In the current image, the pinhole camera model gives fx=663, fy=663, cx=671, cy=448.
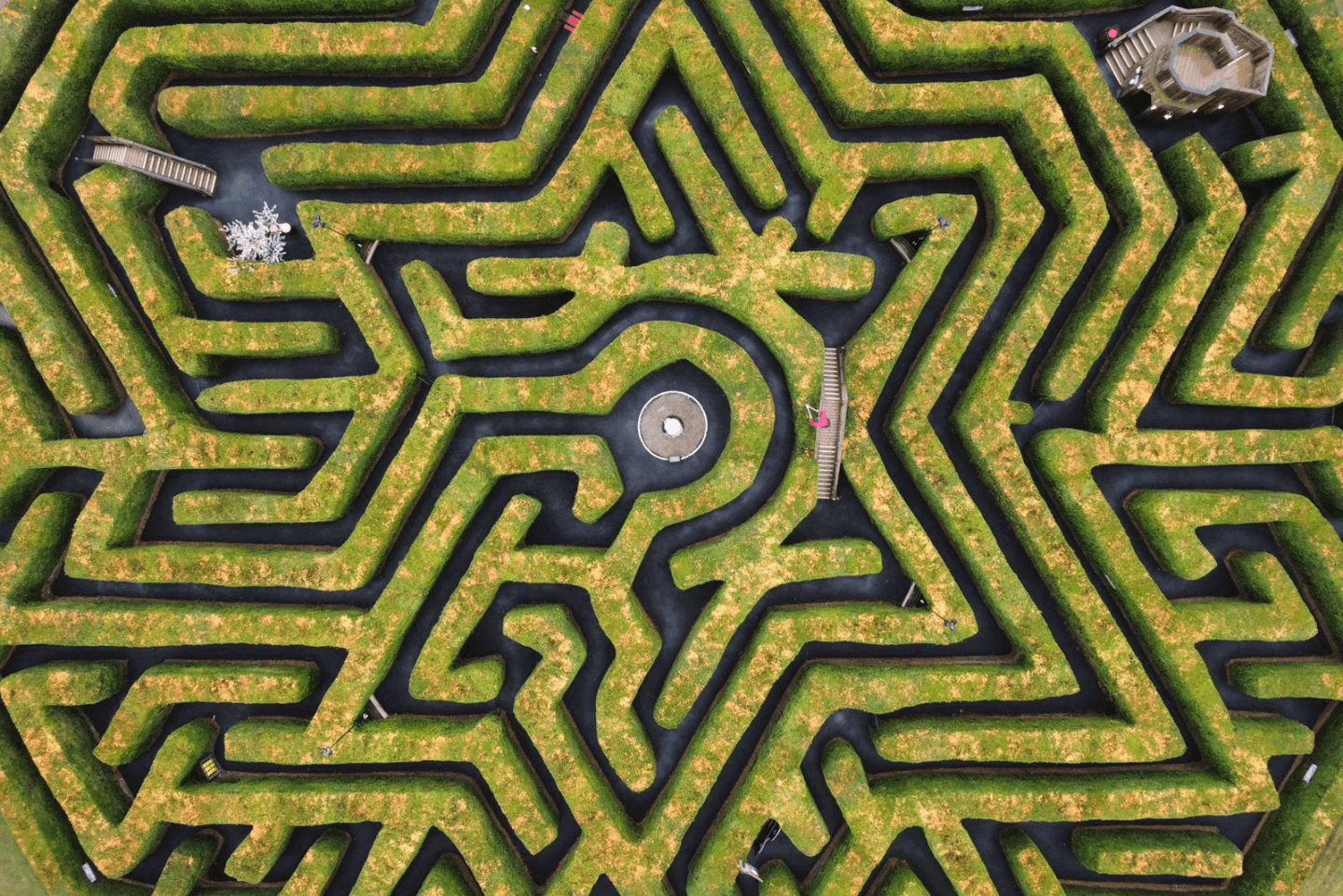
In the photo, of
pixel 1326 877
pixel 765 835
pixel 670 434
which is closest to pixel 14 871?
pixel 765 835

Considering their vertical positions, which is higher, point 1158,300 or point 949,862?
point 1158,300

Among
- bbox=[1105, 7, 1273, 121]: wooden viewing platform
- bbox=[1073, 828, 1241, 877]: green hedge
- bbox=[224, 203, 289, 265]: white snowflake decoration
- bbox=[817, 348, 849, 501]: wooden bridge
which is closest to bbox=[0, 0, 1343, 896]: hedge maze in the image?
bbox=[1073, 828, 1241, 877]: green hedge

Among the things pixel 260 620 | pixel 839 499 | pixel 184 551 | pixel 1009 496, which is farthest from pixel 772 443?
pixel 184 551

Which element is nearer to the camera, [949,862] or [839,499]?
[949,862]

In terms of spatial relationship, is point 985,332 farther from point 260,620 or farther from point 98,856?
point 98,856

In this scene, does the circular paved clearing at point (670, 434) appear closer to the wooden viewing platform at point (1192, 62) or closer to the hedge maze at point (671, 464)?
the hedge maze at point (671, 464)

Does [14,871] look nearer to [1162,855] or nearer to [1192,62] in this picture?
[1162,855]
